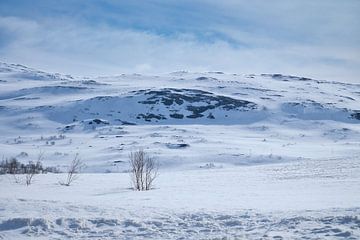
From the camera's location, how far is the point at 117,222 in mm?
11336

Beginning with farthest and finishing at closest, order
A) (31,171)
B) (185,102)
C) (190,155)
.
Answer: (185,102) → (190,155) → (31,171)

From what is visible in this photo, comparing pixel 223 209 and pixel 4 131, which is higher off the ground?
pixel 4 131

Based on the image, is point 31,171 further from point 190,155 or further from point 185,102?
point 185,102

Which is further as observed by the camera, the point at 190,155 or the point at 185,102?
the point at 185,102

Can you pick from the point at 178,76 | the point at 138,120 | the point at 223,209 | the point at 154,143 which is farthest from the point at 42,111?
the point at 223,209

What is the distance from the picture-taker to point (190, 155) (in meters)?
54.8

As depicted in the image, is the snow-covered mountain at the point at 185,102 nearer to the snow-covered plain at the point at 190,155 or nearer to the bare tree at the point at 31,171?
the snow-covered plain at the point at 190,155

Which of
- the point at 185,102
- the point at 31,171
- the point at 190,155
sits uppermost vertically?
the point at 185,102

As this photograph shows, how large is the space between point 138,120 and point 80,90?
138ft

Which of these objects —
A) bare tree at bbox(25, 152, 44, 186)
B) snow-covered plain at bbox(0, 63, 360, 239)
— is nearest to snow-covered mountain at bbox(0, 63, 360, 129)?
Answer: snow-covered plain at bbox(0, 63, 360, 239)

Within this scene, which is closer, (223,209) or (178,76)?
(223,209)

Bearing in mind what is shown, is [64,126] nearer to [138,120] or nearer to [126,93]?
[138,120]

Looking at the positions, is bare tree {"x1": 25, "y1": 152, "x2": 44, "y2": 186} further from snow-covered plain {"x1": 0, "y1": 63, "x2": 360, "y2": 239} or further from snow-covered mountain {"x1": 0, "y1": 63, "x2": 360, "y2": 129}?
snow-covered mountain {"x1": 0, "y1": 63, "x2": 360, "y2": 129}

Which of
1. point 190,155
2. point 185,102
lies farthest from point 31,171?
point 185,102
